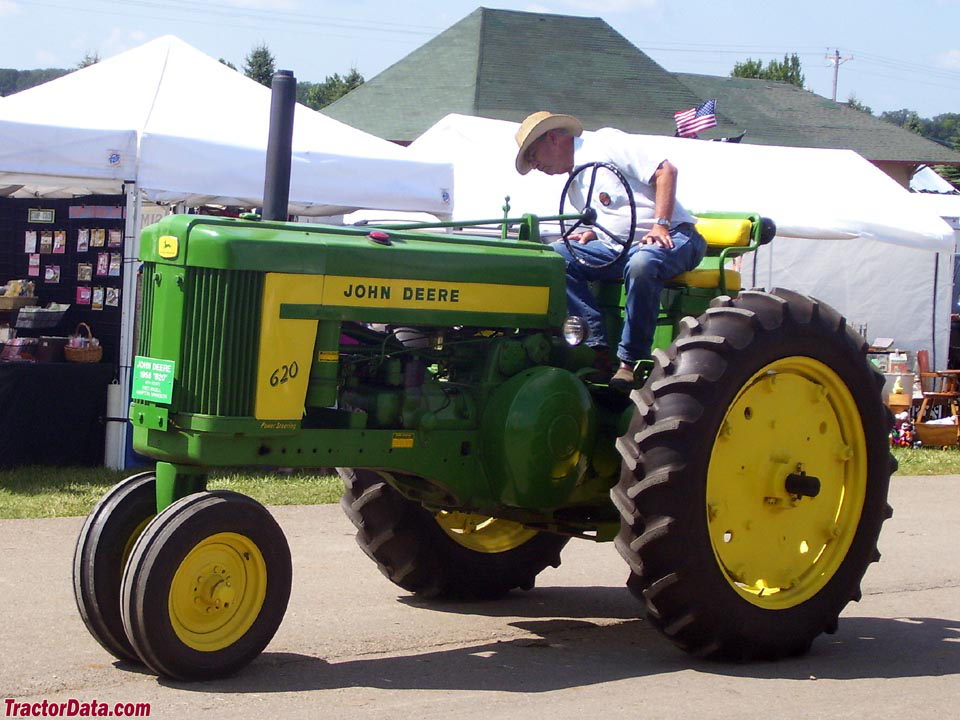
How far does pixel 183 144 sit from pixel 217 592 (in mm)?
6447

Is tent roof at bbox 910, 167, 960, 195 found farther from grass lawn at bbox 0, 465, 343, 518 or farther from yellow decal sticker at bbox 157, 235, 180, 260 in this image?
yellow decal sticker at bbox 157, 235, 180, 260

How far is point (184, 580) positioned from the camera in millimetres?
4574

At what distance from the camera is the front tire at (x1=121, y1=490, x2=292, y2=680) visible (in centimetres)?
449

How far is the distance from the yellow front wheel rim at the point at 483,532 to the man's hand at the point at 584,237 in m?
1.35

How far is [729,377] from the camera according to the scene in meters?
5.21

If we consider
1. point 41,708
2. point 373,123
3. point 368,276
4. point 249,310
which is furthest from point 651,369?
point 373,123

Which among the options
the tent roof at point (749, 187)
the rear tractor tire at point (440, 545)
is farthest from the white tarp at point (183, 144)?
the rear tractor tire at point (440, 545)

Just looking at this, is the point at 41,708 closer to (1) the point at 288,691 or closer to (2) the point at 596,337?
(1) the point at 288,691

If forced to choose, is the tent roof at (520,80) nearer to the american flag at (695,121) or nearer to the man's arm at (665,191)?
the american flag at (695,121)

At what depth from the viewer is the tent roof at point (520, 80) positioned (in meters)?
32.5

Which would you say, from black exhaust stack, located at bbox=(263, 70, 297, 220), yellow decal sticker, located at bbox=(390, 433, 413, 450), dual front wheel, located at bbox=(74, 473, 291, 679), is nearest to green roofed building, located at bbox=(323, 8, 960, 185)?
black exhaust stack, located at bbox=(263, 70, 297, 220)

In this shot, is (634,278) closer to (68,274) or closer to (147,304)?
(147,304)

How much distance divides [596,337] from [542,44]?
97.3 ft

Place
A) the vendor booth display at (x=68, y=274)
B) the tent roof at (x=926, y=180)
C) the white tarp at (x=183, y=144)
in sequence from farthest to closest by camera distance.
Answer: the tent roof at (x=926, y=180), the vendor booth display at (x=68, y=274), the white tarp at (x=183, y=144)
